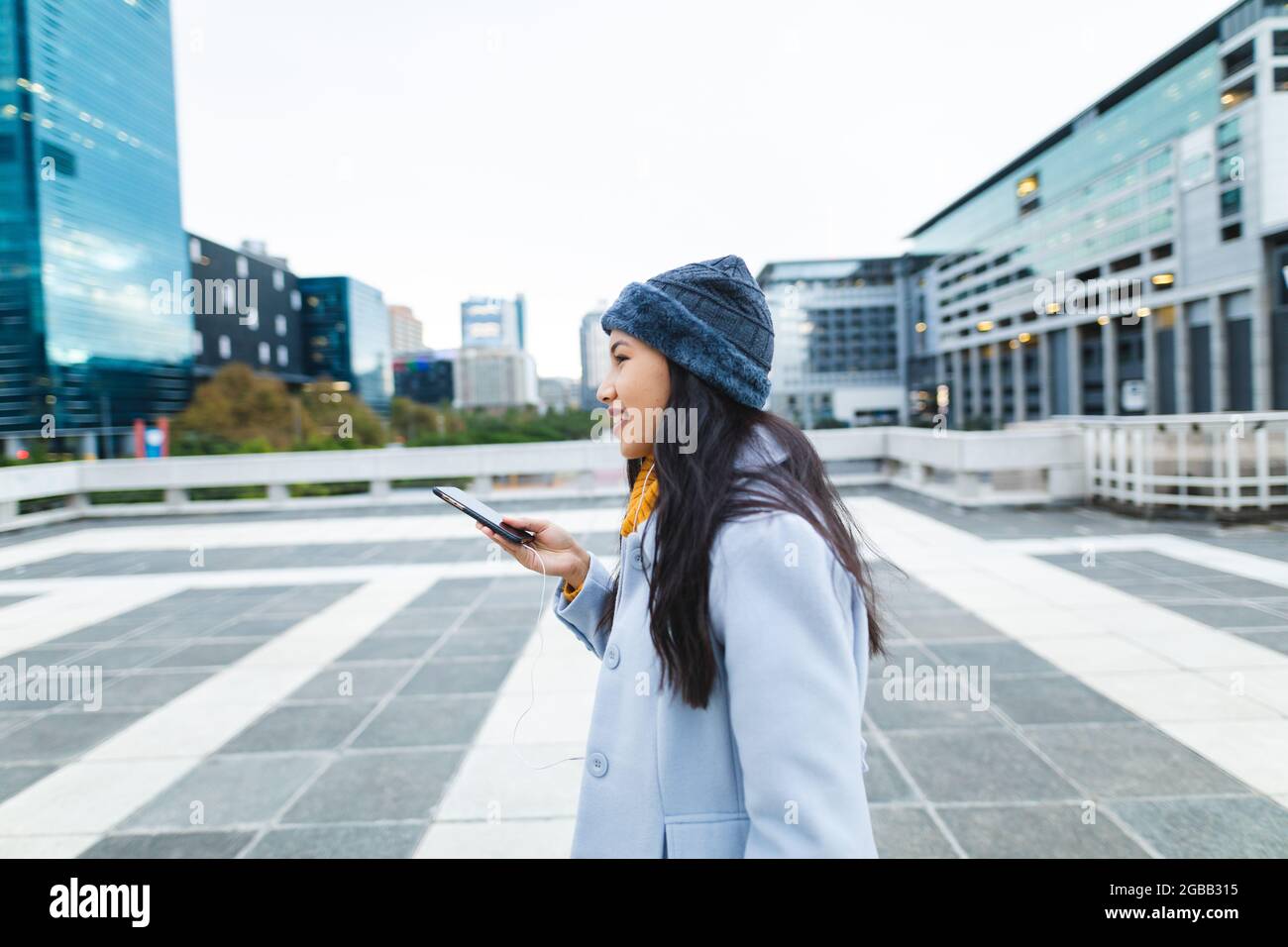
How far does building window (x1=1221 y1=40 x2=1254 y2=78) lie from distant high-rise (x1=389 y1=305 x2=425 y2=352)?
300 feet

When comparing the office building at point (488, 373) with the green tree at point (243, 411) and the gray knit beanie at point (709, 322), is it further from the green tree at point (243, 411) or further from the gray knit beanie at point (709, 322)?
the gray knit beanie at point (709, 322)

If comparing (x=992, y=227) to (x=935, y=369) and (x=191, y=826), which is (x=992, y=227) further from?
(x=191, y=826)

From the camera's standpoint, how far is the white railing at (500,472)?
12.3 meters

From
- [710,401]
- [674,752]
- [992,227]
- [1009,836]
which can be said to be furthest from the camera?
[992,227]

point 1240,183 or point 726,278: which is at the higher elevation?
point 1240,183

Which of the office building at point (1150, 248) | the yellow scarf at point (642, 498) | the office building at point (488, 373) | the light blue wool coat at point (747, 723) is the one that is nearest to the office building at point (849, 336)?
the office building at point (1150, 248)

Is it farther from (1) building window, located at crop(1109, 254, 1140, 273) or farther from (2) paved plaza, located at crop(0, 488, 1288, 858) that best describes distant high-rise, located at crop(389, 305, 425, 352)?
(2) paved plaza, located at crop(0, 488, 1288, 858)

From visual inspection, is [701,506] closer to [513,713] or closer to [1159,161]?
[513,713]

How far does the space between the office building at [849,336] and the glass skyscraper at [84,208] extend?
6639 cm

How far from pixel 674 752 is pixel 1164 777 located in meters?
3.56

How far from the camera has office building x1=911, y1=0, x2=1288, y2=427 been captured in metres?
43.2

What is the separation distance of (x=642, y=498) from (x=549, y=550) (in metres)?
0.36

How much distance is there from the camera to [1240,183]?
4481 cm
